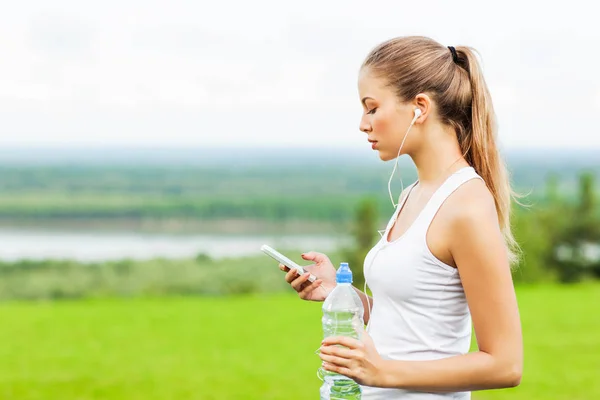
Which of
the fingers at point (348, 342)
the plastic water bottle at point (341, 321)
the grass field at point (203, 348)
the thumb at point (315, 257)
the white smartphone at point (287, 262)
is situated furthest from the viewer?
the grass field at point (203, 348)

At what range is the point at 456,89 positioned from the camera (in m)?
2.21

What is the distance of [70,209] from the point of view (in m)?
72.6

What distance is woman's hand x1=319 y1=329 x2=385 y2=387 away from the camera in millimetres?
1958

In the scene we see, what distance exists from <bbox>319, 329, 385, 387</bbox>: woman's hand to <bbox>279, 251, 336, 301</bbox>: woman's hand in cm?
49

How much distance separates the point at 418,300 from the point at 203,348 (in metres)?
14.5

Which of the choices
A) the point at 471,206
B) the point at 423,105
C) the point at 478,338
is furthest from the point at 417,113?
the point at 478,338

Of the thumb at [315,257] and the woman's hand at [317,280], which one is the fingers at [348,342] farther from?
the thumb at [315,257]

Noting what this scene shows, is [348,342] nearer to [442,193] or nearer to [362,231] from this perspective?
[442,193]

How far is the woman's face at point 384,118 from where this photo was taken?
2154mm

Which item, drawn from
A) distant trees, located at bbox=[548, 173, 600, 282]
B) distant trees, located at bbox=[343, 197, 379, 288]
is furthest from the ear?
distant trees, located at bbox=[548, 173, 600, 282]

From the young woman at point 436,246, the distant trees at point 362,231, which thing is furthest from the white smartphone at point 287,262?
the distant trees at point 362,231

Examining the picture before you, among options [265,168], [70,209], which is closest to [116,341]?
[70,209]

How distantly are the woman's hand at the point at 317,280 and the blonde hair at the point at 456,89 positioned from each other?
577 mm

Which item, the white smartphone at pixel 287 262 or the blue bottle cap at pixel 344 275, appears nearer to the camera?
the blue bottle cap at pixel 344 275
